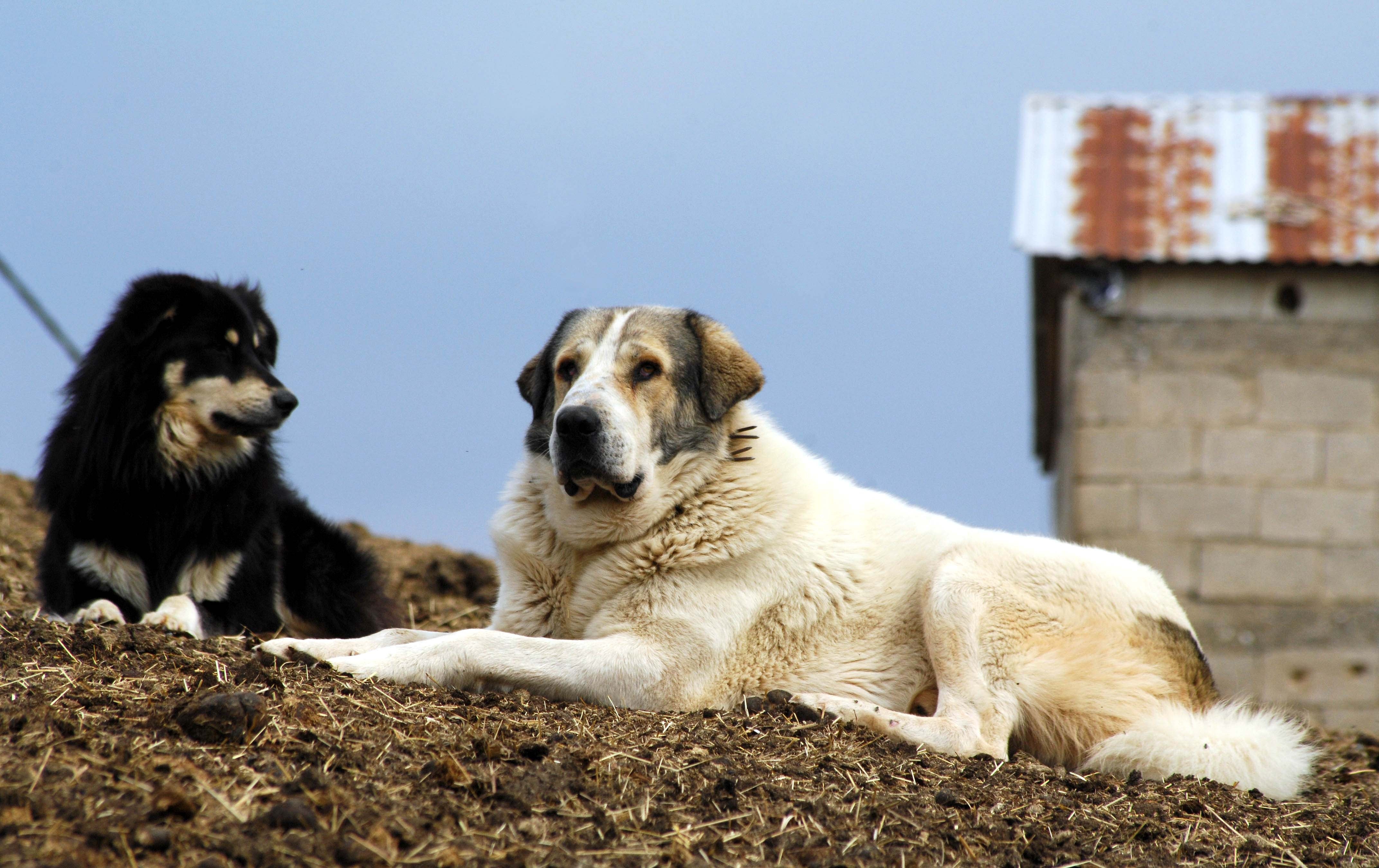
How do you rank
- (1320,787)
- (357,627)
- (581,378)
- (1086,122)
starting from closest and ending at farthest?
1. (581,378)
2. (1320,787)
3. (357,627)
4. (1086,122)

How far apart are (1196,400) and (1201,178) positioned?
9.05 feet

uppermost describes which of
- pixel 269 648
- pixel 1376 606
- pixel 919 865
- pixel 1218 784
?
pixel 269 648

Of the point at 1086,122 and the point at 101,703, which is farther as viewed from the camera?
the point at 1086,122

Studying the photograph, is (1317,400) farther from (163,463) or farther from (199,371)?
(163,463)

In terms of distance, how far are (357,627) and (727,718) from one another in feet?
8.59

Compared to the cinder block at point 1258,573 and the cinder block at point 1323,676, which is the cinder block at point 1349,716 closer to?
the cinder block at point 1323,676

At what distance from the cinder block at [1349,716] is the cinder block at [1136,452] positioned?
2409 millimetres

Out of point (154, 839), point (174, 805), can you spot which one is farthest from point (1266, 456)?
point (154, 839)

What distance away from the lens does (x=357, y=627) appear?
6.02 m

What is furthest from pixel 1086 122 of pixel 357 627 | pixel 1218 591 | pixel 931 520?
pixel 357 627

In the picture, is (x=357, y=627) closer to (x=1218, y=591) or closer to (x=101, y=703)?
(x=101, y=703)

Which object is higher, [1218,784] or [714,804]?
[714,804]

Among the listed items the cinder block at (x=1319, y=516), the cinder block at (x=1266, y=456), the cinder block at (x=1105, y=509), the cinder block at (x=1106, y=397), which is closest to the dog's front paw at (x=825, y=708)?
the cinder block at (x=1105, y=509)

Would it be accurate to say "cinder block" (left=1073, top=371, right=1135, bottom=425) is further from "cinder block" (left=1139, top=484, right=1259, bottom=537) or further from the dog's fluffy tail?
the dog's fluffy tail
